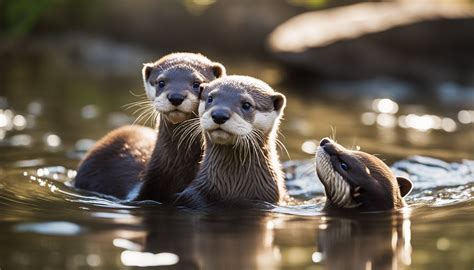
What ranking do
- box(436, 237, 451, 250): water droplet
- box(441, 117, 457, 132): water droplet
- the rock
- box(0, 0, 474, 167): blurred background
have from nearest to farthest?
box(436, 237, 451, 250): water droplet < box(0, 0, 474, 167): blurred background < box(441, 117, 457, 132): water droplet < the rock

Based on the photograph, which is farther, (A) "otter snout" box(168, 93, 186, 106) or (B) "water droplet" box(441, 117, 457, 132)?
(B) "water droplet" box(441, 117, 457, 132)

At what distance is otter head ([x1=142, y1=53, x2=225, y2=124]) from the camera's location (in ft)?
19.6

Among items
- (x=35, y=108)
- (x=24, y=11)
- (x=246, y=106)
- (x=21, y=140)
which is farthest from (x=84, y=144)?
(x=246, y=106)

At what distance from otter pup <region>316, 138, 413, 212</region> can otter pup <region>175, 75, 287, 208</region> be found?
1.13 feet

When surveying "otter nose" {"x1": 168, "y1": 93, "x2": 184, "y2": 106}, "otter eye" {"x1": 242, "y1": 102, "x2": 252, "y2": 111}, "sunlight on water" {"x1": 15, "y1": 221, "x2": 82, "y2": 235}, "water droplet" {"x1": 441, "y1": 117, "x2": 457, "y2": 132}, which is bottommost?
"sunlight on water" {"x1": 15, "y1": 221, "x2": 82, "y2": 235}

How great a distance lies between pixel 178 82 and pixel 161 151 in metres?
0.57

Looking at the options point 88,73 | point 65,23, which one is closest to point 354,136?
point 88,73

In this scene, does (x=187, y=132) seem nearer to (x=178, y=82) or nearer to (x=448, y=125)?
(x=178, y=82)

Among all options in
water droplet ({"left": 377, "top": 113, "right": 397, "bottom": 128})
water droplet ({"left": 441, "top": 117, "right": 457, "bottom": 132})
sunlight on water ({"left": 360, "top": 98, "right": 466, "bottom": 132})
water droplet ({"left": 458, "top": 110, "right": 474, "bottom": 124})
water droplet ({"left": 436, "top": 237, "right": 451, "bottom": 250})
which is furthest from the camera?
water droplet ({"left": 458, "top": 110, "right": 474, "bottom": 124})

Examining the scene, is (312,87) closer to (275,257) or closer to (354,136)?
(354,136)

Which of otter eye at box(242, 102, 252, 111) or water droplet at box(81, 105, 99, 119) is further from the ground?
water droplet at box(81, 105, 99, 119)

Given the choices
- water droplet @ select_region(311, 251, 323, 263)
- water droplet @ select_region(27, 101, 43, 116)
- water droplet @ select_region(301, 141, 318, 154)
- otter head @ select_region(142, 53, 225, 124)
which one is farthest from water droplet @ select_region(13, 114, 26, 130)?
water droplet @ select_region(311, 251, 323, 263)

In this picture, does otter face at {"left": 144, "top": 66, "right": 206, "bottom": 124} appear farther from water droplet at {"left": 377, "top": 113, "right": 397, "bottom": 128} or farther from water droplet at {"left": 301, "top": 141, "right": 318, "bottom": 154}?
water droplet at {"left": 377, "top": 113, "right": 397, "bottom": 128}

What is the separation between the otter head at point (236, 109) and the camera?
5.53m
